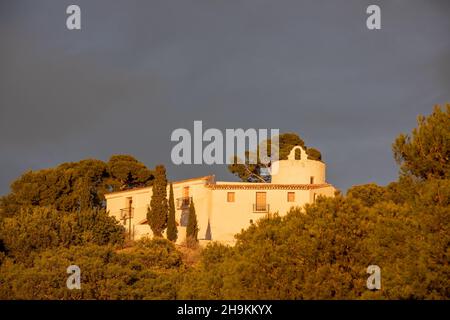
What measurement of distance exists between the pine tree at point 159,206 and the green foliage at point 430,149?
20993 mm

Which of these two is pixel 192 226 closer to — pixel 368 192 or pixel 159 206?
pixel 159 206

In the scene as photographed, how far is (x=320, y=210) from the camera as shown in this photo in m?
26.2

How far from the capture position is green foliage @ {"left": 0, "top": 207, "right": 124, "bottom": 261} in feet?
131

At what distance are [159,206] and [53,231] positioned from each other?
9324 mm

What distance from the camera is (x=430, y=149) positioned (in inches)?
1191

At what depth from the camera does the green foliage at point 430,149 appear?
97.3ft

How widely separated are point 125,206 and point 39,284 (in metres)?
23.6

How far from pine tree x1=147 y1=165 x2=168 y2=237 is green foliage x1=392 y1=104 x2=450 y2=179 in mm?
20993

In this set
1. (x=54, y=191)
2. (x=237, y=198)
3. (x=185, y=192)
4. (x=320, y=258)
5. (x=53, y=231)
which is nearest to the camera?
(x=320, y=258)

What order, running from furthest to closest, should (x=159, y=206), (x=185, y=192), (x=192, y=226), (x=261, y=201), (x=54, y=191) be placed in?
(x=54, y=191) → (x=185, y=192) → (x=261, y=201) → (x=159, y=206) → (x=192, y=226)

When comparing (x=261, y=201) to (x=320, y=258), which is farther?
(x=261, y=201)

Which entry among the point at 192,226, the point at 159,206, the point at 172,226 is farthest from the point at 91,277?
the point at 159,206

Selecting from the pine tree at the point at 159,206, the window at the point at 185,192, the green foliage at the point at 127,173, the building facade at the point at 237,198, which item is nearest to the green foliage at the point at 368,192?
the building facade at the point at 237,198
